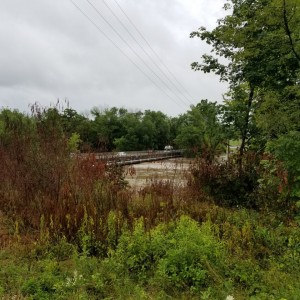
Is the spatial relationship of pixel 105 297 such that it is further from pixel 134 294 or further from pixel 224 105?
pixel 224 105

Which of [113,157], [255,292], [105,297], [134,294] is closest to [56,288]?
[105,297]

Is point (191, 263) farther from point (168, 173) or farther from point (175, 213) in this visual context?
point (168, 173)

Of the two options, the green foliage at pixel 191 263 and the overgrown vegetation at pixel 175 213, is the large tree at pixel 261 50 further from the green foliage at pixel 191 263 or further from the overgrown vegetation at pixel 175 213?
the green foliage at pixel 191 263

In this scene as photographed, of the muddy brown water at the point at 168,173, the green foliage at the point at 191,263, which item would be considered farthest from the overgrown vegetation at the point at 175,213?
the muddy brown water at the point at 168,173

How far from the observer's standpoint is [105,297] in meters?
3.13

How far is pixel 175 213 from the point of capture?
5.22 meters

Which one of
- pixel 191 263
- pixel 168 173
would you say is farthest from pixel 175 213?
pixel 168 173

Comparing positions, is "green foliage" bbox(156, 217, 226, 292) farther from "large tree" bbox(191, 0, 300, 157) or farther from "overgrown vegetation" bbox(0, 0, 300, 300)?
"large tree" bbox(191, 0, 300, 157)

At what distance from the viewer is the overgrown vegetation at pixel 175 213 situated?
3354 mm

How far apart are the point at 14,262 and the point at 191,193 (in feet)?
12.7

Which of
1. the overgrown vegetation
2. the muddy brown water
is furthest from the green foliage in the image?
the muddy brown water

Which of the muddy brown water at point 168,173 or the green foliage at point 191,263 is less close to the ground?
the muddy brown water at point 168,173

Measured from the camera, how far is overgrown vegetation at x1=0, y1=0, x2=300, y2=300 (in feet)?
11.0

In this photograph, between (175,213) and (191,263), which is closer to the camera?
(191,263)
